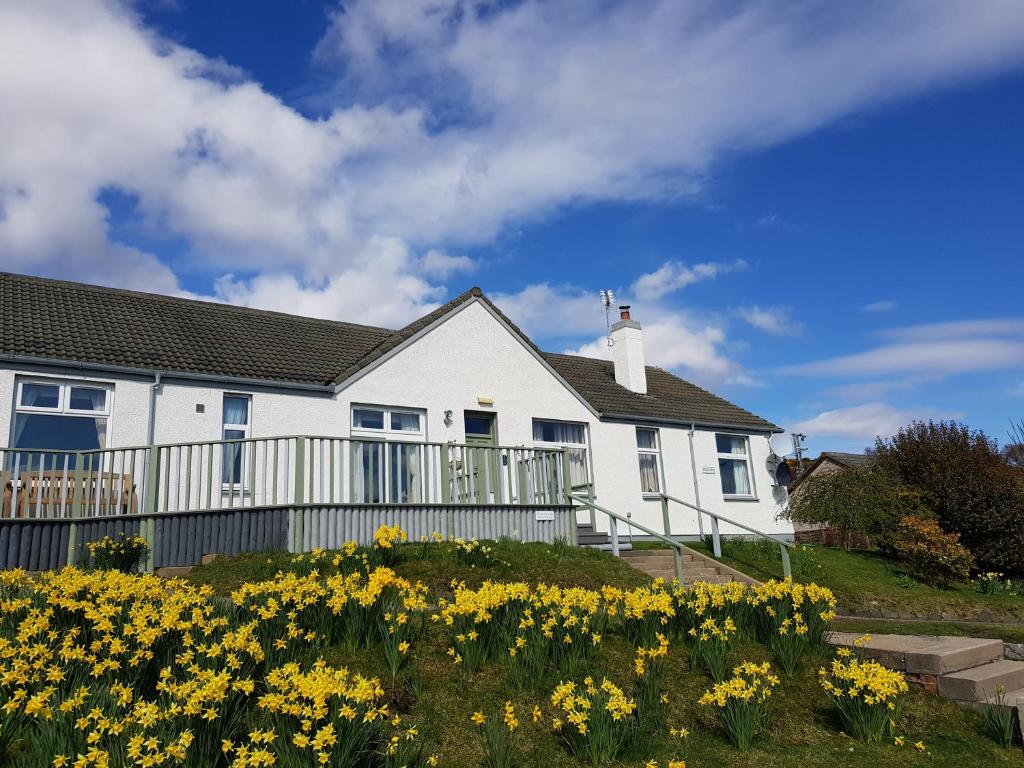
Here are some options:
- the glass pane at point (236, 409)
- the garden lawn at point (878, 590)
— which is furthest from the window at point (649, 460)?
the glass pane at point (236, 409)

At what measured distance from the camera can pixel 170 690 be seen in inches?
183

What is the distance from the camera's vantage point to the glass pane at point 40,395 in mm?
13352

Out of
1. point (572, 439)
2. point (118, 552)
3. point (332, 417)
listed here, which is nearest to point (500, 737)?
point (118, 552)

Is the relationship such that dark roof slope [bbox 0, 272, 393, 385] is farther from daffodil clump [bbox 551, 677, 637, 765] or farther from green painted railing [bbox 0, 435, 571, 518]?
daffodil clump [bbox 551, 677, 637, 765]

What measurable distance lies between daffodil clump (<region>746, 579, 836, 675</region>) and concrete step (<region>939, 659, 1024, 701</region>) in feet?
3.42

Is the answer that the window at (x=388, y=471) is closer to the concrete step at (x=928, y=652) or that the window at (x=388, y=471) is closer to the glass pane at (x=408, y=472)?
the glass pane at (x=408, y=472)

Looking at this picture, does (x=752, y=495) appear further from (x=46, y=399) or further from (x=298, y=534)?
(x=46, y=399)

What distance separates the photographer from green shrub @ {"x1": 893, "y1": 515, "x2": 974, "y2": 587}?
1639 cm

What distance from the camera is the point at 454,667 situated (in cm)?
636

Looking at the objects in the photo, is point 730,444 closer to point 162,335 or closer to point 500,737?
point 162,335

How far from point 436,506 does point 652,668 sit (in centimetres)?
690

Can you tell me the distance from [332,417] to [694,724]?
11.4 meters

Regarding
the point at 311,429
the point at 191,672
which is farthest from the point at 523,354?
the point at 191,672

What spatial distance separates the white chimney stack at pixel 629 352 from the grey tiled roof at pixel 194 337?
4.11 feet
